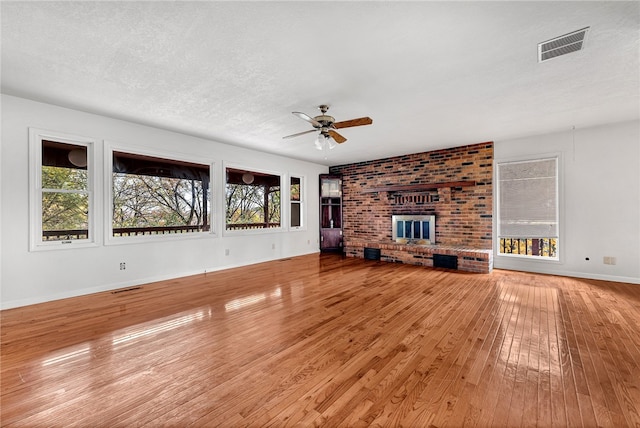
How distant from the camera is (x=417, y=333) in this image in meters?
2.54

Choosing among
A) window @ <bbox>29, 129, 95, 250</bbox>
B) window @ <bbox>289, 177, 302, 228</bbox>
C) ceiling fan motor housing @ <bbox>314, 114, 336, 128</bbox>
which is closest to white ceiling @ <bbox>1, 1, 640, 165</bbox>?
ceiling fan motor housing @ <bbox>314, 114, 336, 128</bbox>

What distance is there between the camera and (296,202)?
7.25 metres

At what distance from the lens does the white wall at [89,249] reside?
3312 millimetres

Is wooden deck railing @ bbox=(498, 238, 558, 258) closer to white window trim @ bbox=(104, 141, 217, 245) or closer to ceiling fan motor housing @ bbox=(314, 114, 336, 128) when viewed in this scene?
ceiling fan motor housing @ bbox=(314, 114, 336, 128)

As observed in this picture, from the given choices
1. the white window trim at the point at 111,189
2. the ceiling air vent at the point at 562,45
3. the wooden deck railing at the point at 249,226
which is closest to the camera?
the ceiling air vent at the point at 562,45

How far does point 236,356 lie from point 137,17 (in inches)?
104

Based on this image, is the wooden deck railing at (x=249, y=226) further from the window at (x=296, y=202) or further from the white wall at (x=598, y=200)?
the white wall at (x=598, y=200)

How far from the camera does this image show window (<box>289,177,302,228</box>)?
7199 millimetres

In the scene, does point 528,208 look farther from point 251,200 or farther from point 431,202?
point 251,200

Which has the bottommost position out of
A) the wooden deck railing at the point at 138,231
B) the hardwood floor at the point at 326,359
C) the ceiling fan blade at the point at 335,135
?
the hardwood floor at the point at 326,359

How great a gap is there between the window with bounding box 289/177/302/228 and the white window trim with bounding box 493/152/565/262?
4500 millimetres

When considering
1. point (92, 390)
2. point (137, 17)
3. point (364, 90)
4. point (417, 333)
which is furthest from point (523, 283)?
point (137, 17)

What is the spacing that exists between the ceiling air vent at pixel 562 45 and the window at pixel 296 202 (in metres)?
5.49

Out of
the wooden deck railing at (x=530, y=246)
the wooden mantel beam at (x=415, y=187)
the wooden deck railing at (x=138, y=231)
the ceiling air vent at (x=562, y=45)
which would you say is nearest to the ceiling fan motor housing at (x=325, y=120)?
the ceiling air vent at (x=562, y=45)
